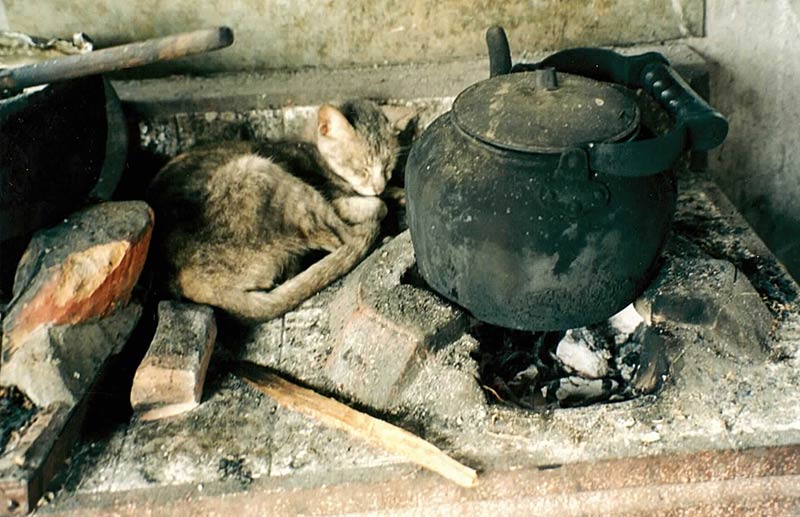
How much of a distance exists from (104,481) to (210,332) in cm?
54

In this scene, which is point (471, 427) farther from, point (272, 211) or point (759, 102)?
point (759, 102)

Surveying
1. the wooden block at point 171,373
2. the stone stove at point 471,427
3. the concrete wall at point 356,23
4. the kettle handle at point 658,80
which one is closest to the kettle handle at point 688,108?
the kettle handle at point 658,80

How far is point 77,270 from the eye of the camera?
2043 millimetres

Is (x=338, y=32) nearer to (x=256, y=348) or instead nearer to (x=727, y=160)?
(x=256, y=348)

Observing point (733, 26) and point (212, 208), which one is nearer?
point (212, 208)

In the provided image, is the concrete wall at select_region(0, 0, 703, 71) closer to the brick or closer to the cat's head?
the cat's head

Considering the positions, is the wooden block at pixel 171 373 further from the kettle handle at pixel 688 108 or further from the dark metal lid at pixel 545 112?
the kettle handle at pixel 688 108

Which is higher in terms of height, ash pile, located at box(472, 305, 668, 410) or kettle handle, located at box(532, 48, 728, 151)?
kettle handle, located at box(532, 48, 728, 151)

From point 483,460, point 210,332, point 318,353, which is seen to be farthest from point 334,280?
point 483,460

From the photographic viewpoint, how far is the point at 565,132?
171 cm

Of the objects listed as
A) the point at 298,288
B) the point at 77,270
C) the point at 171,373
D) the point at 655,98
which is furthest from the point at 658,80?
the point at 77,270

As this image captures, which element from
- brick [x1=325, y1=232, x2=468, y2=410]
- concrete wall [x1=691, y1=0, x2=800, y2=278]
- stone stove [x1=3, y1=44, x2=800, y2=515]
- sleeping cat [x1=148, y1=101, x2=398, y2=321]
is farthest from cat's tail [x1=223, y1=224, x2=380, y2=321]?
concrete wall [x1=691, y1=0, x2=800, y2=278]

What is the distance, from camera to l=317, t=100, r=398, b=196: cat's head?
2693mm

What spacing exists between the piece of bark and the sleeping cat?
0.77ft
